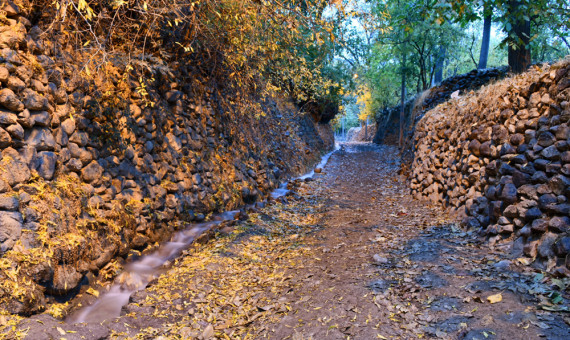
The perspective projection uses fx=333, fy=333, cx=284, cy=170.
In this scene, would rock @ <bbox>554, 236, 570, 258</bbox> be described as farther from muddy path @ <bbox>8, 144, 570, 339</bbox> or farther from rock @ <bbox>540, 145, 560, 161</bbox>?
rock @ <bbox>540, 145, 560, 161</bbox>

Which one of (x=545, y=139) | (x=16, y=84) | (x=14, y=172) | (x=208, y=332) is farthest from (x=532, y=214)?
(x=16, y=84)

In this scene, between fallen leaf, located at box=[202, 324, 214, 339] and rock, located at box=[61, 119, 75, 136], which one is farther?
rock, located at box=[61, 119, 75, 136]

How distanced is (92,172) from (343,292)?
3.51 metres

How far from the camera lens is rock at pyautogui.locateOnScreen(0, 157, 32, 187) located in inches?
129

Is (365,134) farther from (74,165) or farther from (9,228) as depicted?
(9,228)

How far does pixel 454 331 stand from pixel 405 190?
7616mm

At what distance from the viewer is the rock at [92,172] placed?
4251 mm

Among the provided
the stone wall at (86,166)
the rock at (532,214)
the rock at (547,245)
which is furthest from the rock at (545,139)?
the stone wall at (86,166)

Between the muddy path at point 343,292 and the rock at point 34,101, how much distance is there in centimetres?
220

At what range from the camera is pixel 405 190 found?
10141 millimetres

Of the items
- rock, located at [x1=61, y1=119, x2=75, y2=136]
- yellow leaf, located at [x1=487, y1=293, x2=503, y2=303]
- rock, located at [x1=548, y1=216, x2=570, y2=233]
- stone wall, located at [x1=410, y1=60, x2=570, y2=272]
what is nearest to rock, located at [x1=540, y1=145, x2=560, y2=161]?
stone wall, located at [x1=410, y1=60, x2=570, y2=272]

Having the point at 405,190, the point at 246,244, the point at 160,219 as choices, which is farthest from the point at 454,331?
the point at 405,190

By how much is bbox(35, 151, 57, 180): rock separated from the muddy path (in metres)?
1.50

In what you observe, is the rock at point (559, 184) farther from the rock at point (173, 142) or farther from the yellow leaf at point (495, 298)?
the rock at point (173, 142)
